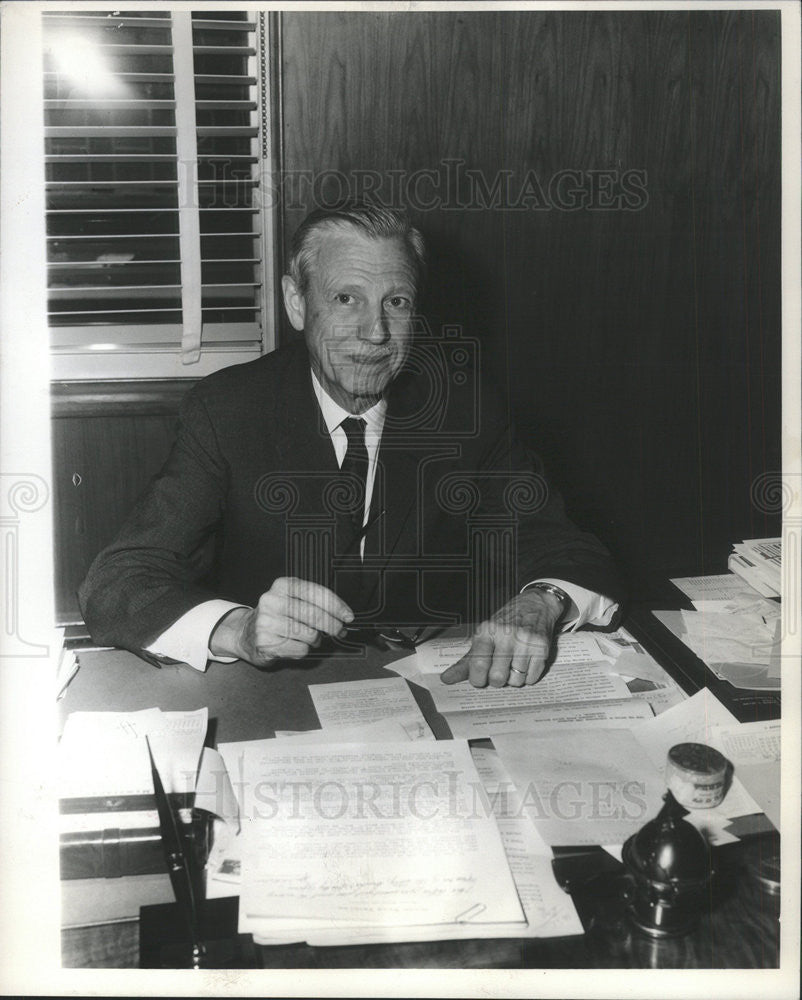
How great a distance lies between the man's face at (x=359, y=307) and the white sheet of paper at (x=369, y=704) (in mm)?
713

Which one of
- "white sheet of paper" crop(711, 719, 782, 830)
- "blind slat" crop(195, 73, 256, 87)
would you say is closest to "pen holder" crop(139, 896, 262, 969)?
"white sheet of paper" crop(711, 719, 782, 830)

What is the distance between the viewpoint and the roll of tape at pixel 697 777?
1099mm

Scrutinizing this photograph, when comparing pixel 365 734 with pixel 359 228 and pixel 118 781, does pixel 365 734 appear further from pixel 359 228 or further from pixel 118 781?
pixel 359 228

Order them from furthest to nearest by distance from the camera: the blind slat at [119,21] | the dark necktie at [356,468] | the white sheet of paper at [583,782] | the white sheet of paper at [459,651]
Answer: the blind slat at [119,21] < the dark necktie at [356,468] < the white sheet of paper at [459,651] < the white sheet of paper at [583,782]

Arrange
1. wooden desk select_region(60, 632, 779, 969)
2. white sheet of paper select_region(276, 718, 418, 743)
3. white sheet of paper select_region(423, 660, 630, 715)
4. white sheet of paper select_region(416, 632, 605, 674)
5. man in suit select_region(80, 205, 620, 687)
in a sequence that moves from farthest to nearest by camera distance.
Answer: man in suit select_region(80, 205, 620, 687)
white sheet of paper select_region(416, 632, 605, 674)
white sheet of paper select_region(423, 660, 630, 715)
white sheet of paper select_region(276, 718, 418, 743)
wooden desk select_region(60, 632, 779, 969)

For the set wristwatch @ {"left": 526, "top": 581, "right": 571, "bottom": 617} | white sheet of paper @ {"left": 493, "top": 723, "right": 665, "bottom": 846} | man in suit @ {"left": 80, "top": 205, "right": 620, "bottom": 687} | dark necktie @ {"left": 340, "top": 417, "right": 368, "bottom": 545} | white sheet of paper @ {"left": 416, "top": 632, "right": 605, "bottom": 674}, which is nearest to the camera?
white sheet of paper @ {"left": 493, "top": 723, "right": 665, "bottom": 846}

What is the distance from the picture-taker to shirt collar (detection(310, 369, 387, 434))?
1.90 m

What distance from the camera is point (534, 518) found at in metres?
1.88

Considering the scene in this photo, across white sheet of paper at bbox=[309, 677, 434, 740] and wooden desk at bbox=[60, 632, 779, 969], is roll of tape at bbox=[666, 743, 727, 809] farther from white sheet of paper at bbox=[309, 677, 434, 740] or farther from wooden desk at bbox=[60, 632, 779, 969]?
white sheet of paper at bbox=[309, 677, 434, 740]

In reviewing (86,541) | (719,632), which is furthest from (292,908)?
(86,541)

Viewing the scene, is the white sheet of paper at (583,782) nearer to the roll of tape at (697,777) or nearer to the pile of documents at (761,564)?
the roll of tape at (697,777)

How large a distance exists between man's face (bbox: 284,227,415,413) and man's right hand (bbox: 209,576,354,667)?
61 centimetres

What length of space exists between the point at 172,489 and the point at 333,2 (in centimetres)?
92

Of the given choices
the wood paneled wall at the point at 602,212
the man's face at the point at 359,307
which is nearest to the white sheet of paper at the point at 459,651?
the man's face at the point at 359,307
